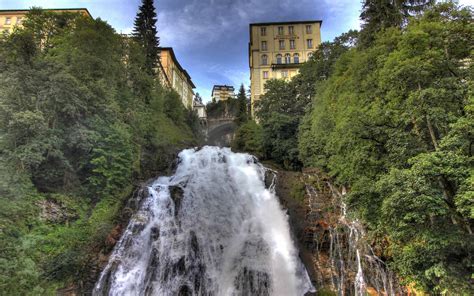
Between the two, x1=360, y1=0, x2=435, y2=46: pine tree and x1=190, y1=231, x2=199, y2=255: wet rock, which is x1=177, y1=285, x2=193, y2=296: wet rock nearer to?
x1=190, y1=231, x2=199, y2=255: wet rock

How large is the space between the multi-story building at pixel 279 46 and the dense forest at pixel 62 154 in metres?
29.0

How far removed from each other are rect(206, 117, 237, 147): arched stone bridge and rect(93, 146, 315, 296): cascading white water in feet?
107

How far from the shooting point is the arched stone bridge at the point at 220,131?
54.9 m

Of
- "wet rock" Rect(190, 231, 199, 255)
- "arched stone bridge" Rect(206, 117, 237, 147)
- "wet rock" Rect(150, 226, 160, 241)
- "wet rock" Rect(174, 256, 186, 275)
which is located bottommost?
"wet rock" Rect(174, 256, 186, 275)

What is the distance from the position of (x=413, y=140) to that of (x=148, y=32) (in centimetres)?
3487

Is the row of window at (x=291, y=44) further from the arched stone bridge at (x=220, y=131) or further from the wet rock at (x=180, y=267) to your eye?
the wet rock at (x=180, y=267)

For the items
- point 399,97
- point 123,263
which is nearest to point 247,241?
point 123,263

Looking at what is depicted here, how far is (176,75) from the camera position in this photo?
215 ft

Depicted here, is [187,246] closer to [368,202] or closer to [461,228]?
[368,202]

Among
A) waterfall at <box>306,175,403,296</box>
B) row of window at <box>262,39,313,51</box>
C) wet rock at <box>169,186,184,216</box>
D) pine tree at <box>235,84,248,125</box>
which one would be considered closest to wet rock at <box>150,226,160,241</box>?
wet rock at <box>169,186,184,216</box>

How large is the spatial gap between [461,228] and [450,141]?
123 inches

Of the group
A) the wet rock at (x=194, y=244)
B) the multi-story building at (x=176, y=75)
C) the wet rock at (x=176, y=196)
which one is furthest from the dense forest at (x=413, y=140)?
the multi-story building at (x=176, y=75)

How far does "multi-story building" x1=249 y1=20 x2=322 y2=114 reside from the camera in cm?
4978

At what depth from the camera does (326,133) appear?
20.2 metres
